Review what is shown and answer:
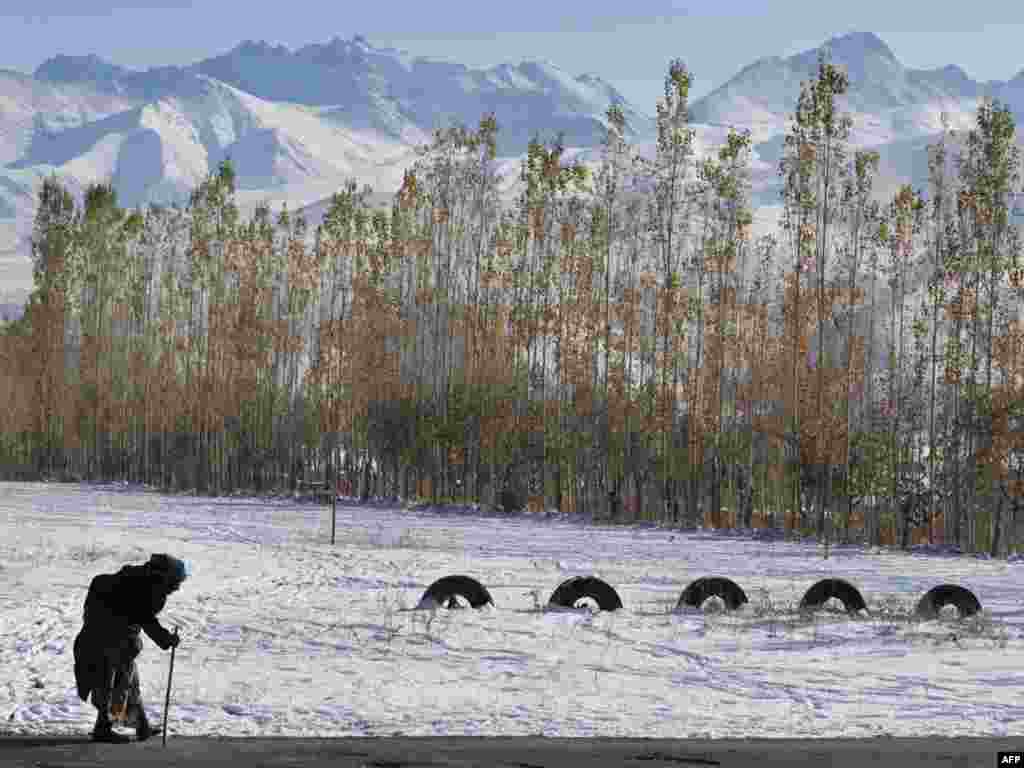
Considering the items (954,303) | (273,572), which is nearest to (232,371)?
(954,303)

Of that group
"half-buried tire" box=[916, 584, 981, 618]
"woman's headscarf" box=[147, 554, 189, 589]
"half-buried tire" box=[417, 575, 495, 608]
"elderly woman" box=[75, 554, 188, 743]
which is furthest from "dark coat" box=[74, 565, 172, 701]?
"half-buried tire" box=[916, 584, 981, 618]

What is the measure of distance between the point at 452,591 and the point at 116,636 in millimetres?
8682

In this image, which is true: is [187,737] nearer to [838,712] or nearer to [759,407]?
[838,712]

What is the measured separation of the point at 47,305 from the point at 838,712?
201 ft

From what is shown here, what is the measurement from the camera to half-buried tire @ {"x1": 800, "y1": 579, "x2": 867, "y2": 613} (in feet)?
61.7

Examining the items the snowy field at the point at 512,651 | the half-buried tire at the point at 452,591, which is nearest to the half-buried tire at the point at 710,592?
the snowy field at the point at 512,651

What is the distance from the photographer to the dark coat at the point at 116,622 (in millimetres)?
10141

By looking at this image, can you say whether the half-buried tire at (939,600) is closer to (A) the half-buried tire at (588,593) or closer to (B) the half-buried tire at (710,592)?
(B) the half-buried tire at (710,592)

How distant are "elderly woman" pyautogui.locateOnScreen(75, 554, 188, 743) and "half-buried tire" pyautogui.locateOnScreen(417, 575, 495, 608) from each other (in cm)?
837

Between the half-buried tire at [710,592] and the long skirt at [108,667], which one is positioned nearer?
the long skirt at [108,667]

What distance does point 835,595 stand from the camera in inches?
741

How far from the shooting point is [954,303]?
128 ft

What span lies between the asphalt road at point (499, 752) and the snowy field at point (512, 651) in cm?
37

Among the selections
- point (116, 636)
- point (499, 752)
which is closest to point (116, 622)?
point (116, 636)
